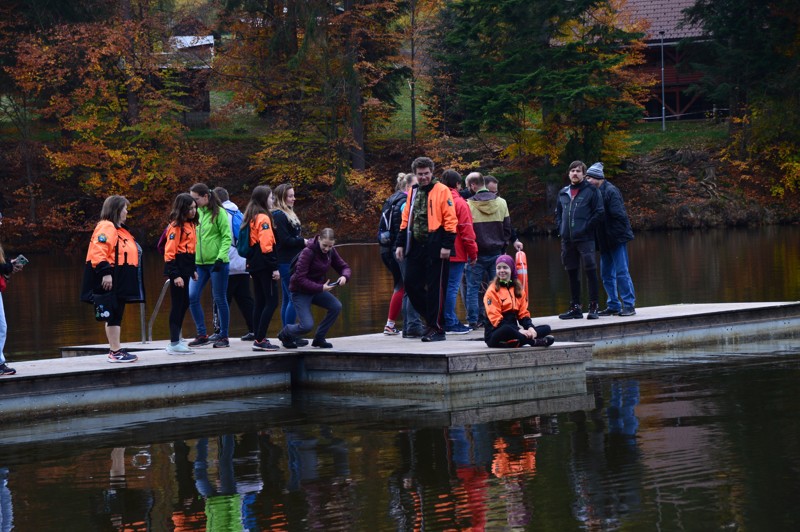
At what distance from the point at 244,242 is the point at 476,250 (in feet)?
8.25

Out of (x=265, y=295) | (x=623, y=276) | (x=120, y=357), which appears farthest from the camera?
(x=623, y=276)

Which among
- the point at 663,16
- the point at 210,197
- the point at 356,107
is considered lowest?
the point at 210,197

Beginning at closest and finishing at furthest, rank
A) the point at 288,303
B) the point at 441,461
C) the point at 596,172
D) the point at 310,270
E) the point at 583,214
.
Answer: the point at 441,461, the point at 310,270, the point at 288,303, the point at 583,214, the point at 596,172

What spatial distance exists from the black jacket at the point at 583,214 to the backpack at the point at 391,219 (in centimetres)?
213

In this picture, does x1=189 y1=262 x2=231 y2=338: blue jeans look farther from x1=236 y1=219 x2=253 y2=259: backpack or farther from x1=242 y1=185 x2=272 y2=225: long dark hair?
x1=242 y1=185 x2=272 y2=225: long dark hair

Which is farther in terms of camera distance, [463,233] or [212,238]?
[463,233]

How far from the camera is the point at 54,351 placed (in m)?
15.9

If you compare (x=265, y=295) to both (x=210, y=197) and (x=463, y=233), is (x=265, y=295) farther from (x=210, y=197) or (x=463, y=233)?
(x=463, y=233)

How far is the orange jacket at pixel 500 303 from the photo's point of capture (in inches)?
459

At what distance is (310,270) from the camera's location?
12.3 meters

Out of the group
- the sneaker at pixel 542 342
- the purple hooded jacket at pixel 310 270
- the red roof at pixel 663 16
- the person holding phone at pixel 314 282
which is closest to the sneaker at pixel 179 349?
the person holding phone at pixel 314 282

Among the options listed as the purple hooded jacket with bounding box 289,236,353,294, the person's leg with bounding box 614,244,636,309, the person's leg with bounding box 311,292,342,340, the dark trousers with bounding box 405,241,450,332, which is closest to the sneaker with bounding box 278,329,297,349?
the person's leg with bounding box 311,292,342,340

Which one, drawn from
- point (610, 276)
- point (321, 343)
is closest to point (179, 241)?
point (321, 343)

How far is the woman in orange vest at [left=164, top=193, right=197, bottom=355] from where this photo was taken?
489 inches
